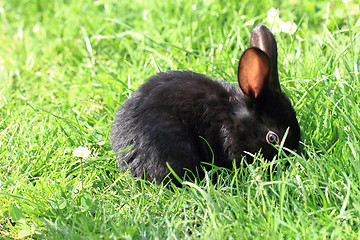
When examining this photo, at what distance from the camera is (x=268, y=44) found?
375cm

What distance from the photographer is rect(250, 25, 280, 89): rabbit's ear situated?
3.59 metres

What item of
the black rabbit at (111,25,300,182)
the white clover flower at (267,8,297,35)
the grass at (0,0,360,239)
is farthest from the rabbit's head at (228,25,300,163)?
the white clover flower at (267,8,297,35)

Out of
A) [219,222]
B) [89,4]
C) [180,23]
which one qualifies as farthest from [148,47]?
[219,222]

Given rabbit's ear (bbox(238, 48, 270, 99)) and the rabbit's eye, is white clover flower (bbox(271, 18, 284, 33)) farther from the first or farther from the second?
the rabbit's eye

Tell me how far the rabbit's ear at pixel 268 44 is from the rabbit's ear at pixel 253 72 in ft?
0.39

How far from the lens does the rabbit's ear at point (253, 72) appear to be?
3352mm

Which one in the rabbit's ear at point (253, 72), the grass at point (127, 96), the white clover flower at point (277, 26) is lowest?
the grass at point (127, 96)

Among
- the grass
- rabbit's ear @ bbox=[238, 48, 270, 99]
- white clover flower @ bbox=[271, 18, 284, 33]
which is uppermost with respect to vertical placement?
white clover flower @ bbox=[271, 18, 284, 33]

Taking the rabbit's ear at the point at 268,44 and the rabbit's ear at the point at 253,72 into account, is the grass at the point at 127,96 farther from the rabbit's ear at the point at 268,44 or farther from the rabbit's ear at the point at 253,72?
the rabbit's ear at the point at 253,72

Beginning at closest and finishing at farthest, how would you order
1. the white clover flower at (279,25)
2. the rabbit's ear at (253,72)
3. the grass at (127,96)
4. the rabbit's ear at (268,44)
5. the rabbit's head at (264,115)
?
the grass at (127,96) → the rabbit's ear at (253,72) → the rabbit's head at (264,115) → the rabbit's ear at (268,44) → the white clover flower at (279,25)

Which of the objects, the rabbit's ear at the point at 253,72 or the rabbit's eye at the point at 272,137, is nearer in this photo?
the rabbit's ear at the point at 253,72

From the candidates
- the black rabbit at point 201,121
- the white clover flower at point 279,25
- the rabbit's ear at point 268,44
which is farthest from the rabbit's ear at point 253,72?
the white clover flower at point 279,25

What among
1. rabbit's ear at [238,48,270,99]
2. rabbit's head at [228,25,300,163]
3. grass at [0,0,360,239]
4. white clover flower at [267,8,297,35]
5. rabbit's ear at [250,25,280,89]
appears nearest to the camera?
grass at [0,0,360,239]

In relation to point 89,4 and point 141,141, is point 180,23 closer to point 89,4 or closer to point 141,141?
point 89,4
